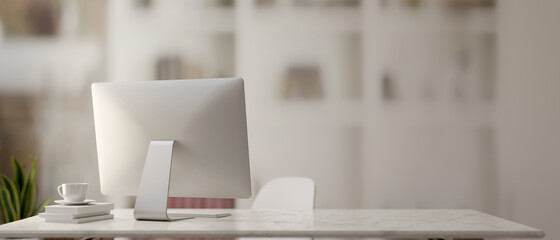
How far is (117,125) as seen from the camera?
1.92m

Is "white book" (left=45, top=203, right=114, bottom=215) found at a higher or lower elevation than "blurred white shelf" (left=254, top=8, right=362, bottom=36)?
lower

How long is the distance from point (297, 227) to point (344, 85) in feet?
7.35

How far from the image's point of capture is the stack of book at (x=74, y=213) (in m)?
1.80

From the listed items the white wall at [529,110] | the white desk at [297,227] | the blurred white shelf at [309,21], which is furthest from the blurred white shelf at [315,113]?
the white desk at [297,227]

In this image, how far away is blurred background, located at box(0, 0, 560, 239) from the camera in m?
3.73

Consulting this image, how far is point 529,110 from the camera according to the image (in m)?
3.72

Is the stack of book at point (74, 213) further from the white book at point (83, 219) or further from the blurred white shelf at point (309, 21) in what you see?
the blurred white shelf at point (309, 21)

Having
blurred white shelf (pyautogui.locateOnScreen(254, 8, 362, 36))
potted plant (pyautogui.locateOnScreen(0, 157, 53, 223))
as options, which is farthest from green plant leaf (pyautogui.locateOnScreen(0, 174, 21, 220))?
blurred white shelf (pyautogui.locateOnScreen(254, 8, 362, 36))

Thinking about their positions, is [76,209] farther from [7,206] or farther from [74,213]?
[7,206]

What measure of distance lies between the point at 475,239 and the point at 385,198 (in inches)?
81.5

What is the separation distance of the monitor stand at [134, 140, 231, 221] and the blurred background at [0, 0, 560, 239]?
6.24 ft

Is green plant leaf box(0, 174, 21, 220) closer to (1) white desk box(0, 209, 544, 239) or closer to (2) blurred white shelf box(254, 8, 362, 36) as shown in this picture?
(1) white desk box(0, 209, 544, 239)

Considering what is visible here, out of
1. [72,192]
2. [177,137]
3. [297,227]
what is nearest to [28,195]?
[72,192]

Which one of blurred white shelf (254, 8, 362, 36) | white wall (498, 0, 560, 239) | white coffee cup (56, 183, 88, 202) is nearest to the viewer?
white coffee cup (56, 183, 88, 202)
